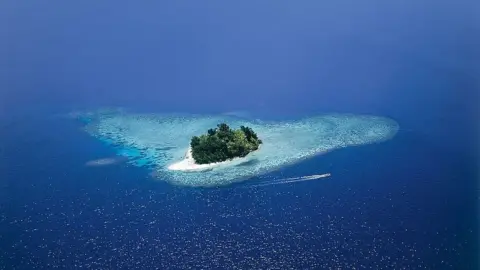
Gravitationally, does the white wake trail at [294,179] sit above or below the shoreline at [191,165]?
below

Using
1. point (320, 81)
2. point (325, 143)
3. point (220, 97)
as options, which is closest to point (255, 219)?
point (325, 143)

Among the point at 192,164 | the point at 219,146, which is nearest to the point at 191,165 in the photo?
the point at 192,164

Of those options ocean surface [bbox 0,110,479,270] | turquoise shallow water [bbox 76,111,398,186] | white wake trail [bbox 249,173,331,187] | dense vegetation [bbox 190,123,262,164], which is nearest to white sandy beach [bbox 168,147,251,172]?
turquoise shallow water [bbox 76,111,398,186]

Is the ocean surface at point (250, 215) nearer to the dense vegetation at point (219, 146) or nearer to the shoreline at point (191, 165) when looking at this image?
the shoreline at point (191, 165)

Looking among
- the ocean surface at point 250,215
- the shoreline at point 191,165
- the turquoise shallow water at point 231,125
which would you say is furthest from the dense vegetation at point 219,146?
the ocean surface at point 250,215

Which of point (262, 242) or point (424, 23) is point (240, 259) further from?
point (424, 23)
